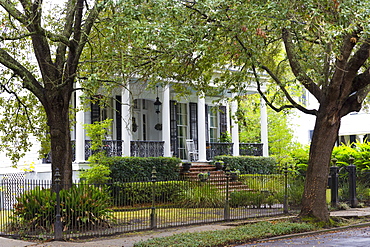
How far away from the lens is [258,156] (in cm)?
2652

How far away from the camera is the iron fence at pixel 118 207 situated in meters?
13.2

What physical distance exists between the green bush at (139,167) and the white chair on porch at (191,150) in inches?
134

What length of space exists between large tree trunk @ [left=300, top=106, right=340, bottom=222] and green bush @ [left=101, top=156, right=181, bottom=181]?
731 centimetres

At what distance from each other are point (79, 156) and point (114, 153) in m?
1.58

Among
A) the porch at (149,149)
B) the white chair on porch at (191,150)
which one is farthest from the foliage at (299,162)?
the white chair on porch at (191,150)

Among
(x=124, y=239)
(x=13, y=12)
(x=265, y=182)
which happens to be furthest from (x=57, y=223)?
(x=265, y=182)

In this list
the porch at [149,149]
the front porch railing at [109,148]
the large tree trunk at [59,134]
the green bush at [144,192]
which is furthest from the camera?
the porch at [149,149]

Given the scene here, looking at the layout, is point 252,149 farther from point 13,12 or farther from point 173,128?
point 13,12

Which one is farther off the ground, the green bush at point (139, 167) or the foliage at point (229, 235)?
the green bush at point (139, 167)

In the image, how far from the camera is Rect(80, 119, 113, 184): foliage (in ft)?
63.1

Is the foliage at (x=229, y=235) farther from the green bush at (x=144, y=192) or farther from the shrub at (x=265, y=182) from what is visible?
the shrub at (x=265, y=182)

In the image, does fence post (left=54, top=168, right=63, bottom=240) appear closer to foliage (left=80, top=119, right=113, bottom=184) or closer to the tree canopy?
the tree canopy

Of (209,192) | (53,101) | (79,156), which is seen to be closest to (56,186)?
(53,101)

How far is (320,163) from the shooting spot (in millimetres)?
14688
